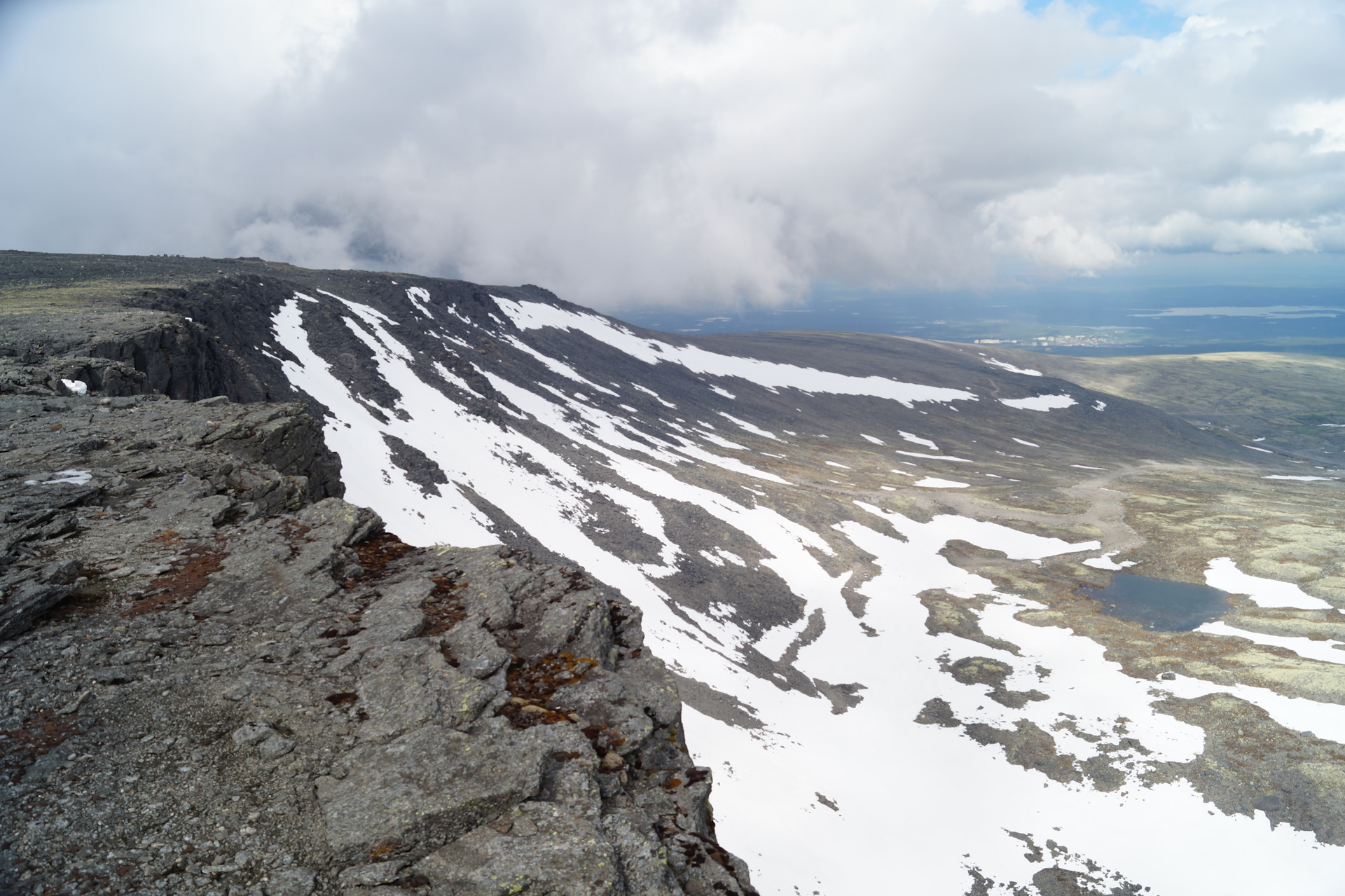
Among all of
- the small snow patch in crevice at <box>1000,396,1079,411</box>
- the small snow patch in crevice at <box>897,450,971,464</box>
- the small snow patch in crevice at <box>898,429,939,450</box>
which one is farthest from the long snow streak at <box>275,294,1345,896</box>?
the small snow patch in crevice at <box>1000,396,1079,411</box>

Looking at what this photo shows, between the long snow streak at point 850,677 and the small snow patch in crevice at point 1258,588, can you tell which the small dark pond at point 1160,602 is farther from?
the long snow streak at point 850,677

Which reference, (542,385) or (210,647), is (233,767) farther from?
(542,385)

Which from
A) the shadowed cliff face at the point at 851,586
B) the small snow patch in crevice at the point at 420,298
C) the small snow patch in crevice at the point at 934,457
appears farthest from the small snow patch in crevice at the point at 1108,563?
the small snow patch in crevice at the point at 420,298

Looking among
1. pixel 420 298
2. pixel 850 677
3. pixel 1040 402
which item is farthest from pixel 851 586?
pixel 1040 402

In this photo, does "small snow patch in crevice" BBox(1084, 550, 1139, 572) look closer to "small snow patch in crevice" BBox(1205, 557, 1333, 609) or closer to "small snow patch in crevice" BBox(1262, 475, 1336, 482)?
"small snow patch in crevice" BBox(1205, 557, 1333, 609)

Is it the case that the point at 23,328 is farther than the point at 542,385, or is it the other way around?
the point at 542,385

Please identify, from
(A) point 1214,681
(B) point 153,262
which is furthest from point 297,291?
(A) point 1214,681
